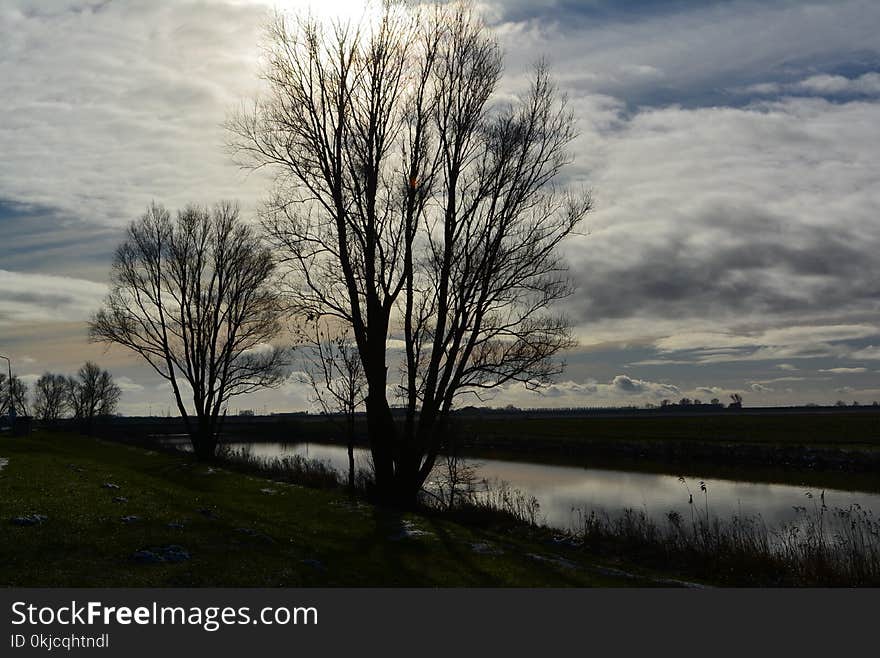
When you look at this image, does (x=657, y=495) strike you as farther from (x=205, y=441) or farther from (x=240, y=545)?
(x=205, y=441)

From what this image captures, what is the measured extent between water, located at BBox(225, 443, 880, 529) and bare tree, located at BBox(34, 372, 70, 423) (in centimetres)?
12826

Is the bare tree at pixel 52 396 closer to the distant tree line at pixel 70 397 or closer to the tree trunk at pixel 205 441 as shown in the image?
the distant tree line at pixel 70 397

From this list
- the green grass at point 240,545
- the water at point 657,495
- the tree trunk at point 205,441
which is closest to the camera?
the green grass at point 240,545

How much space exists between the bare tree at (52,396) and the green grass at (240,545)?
138321 millimetres

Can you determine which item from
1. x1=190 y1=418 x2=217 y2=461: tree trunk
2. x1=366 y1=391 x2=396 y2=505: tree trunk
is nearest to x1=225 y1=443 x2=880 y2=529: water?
x1=366 y1=391 x2=396 y2=505: tree trunk

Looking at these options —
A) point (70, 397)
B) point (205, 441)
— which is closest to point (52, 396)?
point (70, 397)

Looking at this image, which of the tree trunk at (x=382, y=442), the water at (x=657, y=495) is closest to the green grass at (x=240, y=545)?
the tree trunk at (x=382, y=442)

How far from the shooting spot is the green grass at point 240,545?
33.0 feet

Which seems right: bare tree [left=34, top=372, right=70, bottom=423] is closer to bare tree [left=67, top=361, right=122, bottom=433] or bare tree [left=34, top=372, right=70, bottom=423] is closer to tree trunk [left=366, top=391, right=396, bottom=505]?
bare tree [left=67, top=361, right=122, bottom=433]

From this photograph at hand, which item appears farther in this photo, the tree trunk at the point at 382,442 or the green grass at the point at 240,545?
the tree trunk at the point at 382,442

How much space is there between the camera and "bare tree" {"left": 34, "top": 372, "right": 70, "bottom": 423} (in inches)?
5541

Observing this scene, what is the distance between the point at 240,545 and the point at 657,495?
23.5 metres
